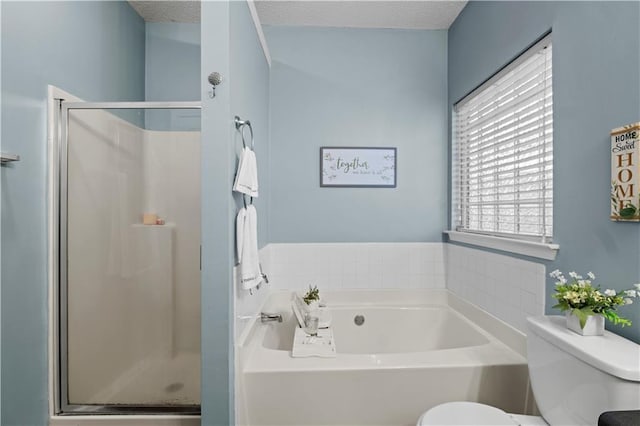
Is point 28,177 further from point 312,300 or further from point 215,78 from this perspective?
point 312,300

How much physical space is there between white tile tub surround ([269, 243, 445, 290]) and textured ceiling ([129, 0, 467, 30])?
5.51 feet

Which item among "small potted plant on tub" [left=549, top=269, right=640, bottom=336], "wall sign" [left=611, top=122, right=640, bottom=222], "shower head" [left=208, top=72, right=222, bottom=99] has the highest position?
"shower head" [left=208, top=72, right=222, bottom=99]

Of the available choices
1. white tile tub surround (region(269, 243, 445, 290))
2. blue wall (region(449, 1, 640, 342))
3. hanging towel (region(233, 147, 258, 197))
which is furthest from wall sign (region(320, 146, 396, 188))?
blue wall (region(449, 1, 640, 342))

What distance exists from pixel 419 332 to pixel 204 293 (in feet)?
5.72

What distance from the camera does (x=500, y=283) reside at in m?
1.92

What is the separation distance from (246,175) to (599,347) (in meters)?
1.44

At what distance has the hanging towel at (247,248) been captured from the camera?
1.60 meters

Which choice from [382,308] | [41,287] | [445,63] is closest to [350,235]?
[382,308]

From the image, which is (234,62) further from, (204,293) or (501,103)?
(501,103)

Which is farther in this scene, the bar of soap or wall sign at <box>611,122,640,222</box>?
the bar of soap

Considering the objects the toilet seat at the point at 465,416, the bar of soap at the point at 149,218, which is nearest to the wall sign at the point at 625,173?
the toilet seat at the point at 465,416

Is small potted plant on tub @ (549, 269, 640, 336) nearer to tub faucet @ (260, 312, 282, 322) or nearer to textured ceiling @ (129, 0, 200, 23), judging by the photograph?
tub faucet @ (260, 312, 282, 322)

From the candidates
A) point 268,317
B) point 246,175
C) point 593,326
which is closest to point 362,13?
point 246,175

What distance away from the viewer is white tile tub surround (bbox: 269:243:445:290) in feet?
8.88
